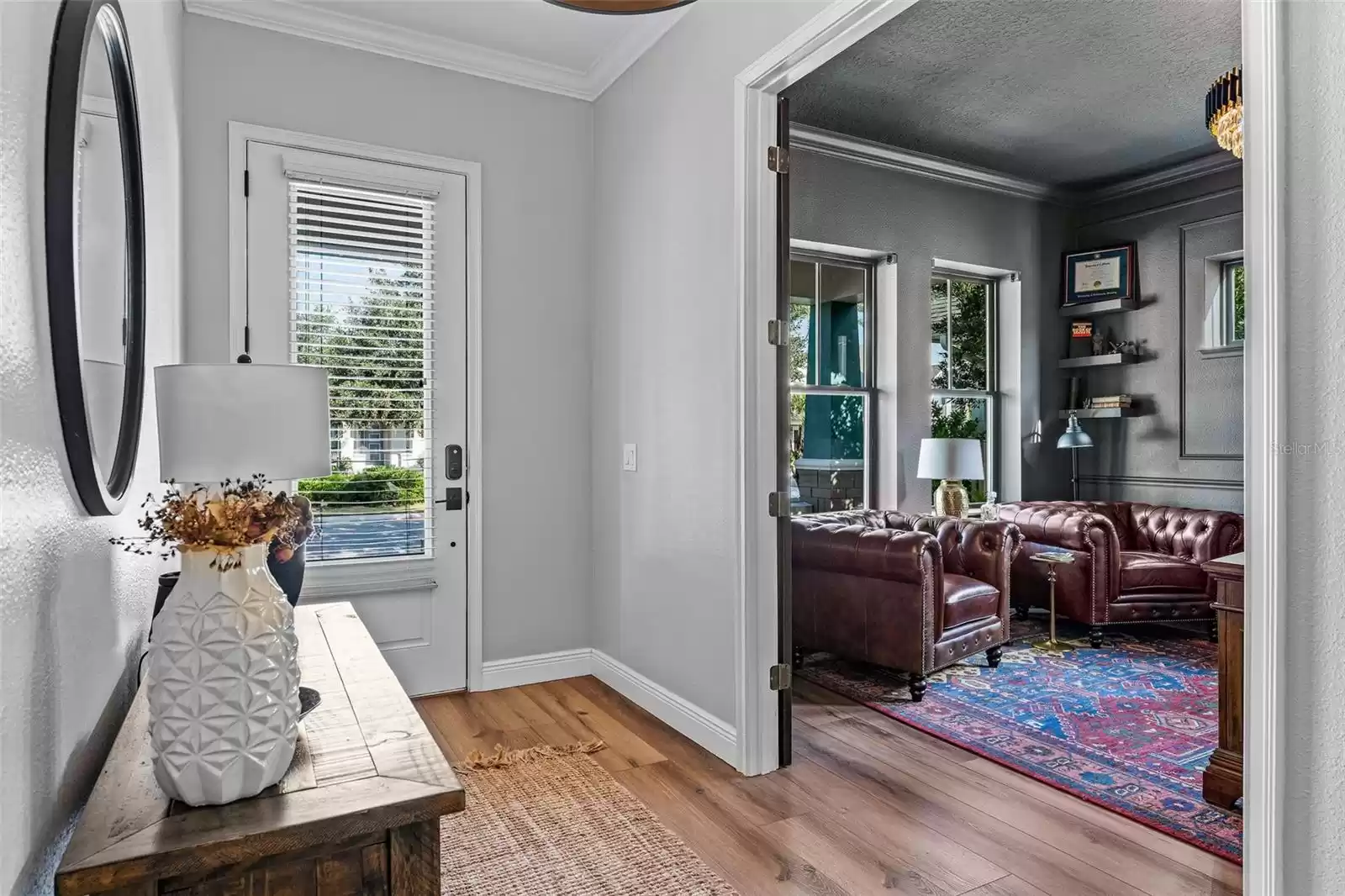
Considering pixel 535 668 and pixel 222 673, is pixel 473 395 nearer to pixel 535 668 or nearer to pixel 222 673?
pixel 535 668

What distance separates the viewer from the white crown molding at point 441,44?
10.6 feet

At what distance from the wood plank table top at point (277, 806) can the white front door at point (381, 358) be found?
1920 mm

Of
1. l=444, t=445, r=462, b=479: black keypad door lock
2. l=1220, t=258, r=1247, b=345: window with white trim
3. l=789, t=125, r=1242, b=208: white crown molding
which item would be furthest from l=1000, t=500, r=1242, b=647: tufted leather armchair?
l=444, t=445, r=462, b=479: black keypad door lock

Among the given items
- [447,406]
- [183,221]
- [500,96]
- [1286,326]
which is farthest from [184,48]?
[1286,326]

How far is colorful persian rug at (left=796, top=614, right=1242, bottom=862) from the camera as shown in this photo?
2.61 meters

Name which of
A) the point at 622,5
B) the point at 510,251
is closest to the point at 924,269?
the point at 510,251

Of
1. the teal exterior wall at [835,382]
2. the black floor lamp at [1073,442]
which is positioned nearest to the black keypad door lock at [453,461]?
the teal exterior wall at [835,382]

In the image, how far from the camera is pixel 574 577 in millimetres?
3969

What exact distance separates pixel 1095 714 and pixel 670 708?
5.94 feet

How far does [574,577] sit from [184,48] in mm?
2725

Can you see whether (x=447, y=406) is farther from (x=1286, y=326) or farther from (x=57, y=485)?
(x=1286, y=326)

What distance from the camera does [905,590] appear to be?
3.58 metres

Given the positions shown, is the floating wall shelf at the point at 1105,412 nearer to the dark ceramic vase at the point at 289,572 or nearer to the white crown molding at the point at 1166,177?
the white crown molding at the point at 1166,177

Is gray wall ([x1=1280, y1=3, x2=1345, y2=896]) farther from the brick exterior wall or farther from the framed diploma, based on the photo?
the framed diploma
